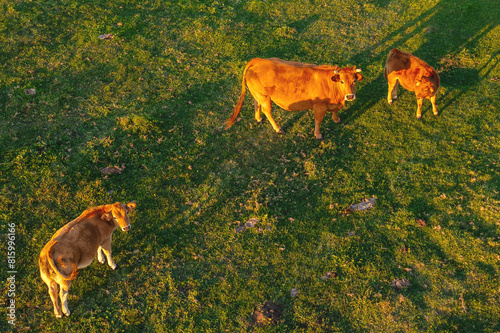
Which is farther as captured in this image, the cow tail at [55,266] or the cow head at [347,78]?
the cow head at [347,78]

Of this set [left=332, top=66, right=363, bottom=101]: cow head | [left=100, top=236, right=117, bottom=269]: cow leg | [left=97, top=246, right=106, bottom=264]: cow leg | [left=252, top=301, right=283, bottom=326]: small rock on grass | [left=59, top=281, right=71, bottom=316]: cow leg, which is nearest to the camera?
[left=59, top=281, right=71, bottom=316]: cow leg

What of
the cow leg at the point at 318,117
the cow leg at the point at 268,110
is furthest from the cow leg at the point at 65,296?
the cow leg at the point at 318,117

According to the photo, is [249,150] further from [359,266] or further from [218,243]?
[359,266]

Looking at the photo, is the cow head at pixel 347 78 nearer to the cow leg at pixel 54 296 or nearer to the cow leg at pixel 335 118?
the cow leg at pixel 335 118

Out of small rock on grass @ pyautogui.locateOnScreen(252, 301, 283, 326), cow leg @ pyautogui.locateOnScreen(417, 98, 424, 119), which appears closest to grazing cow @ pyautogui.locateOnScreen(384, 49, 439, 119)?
cow leg @ pyautogui.locateOnScreen(417, 98, 424, 119)

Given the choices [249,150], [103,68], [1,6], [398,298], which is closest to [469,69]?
[249,150]

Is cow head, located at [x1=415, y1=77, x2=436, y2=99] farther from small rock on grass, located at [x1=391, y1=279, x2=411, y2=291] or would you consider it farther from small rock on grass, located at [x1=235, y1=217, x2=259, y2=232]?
small rock on grass, located at [x1=235, y1=217, x2=259, y2=232]

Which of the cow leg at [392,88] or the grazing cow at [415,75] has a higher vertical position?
the grazing cow at [415,75]

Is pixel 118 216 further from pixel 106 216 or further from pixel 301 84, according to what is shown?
pixel 301 84
